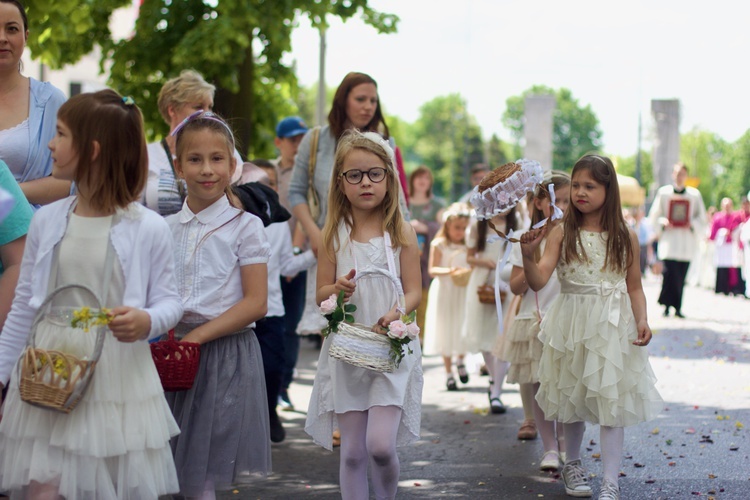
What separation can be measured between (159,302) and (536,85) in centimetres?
13259

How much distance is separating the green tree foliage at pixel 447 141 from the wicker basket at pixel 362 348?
10574cm

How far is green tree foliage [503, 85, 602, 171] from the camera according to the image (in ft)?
449

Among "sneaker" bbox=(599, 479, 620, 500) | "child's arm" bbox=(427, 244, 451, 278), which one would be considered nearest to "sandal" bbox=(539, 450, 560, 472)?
"sneaker" bbox=(599, 479, 620, 500)

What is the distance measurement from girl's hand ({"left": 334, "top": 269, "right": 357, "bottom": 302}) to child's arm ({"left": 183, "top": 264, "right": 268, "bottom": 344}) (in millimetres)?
356

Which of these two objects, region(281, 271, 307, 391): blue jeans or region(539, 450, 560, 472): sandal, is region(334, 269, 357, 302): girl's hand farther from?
region(281, 271, 307, 391): blue jeans

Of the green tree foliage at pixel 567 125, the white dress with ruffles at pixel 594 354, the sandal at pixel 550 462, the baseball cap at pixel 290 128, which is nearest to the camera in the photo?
the white dress with ruffles at pixel 594 354

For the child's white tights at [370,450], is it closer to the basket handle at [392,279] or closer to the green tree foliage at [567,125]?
the basket handle at [392,279]

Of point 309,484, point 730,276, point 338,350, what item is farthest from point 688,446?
point 730,276

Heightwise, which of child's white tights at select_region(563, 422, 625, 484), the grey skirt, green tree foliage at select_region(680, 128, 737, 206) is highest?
green tree foliage at select_region(680, 128, 737, 206)

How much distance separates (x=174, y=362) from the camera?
423 centimetres

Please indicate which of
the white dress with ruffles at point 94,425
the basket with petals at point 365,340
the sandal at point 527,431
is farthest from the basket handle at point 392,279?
the sandal at point 527,431

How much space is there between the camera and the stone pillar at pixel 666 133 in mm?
47969

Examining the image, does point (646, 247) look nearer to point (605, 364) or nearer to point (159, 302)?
point (605, 364)

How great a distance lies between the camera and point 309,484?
6.55m
